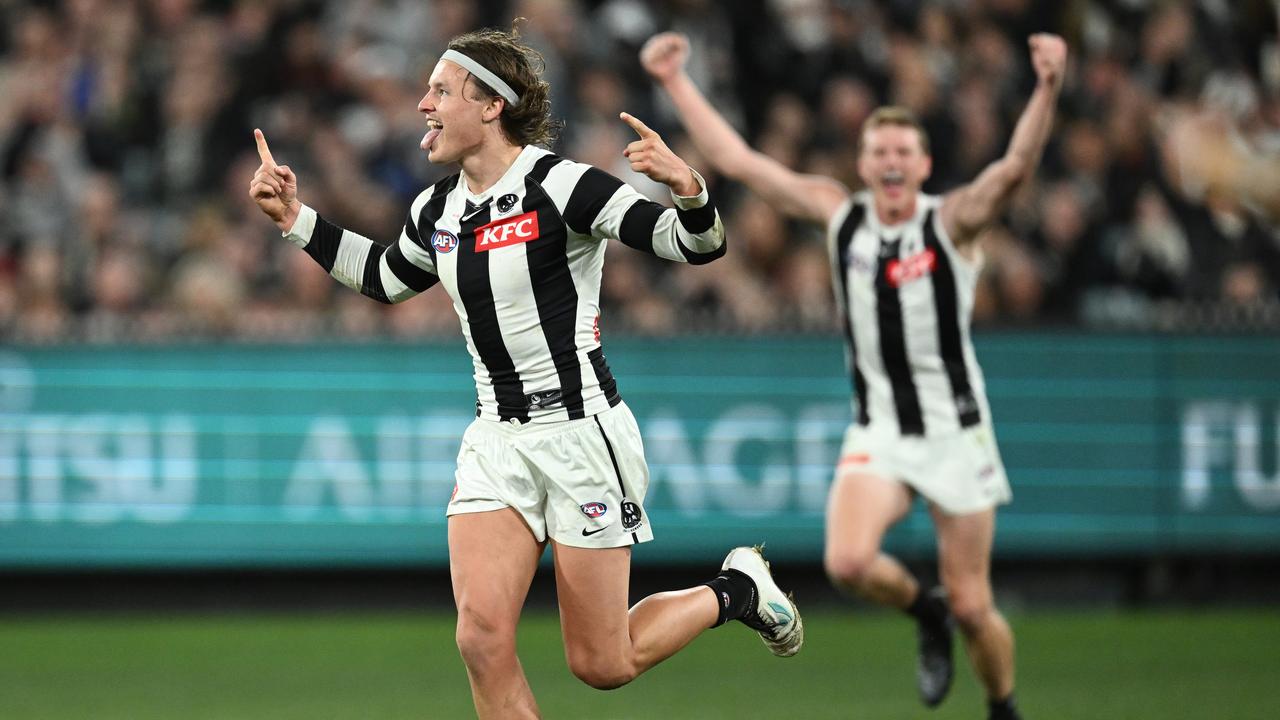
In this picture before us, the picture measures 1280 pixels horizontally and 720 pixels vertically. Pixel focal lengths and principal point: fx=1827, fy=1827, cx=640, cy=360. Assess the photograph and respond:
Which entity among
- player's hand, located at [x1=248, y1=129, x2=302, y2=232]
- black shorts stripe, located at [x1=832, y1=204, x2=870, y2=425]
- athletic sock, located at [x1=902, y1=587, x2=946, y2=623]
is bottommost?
athletic sock, located at [x1=902, y1=587, x2=946, y2=623]

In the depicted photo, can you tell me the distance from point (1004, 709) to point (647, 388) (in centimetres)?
430

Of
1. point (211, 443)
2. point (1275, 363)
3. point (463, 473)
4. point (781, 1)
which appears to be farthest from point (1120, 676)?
point (781, 1)

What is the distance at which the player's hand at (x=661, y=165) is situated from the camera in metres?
5.39

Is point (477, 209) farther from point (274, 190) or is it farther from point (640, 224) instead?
point (274, 190)

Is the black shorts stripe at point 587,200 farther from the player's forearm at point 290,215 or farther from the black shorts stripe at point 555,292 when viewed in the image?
the player's forearm at point 290,215

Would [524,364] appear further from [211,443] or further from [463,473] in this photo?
[211,443]

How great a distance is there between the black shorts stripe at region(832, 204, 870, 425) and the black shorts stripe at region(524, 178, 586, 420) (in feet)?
8.33

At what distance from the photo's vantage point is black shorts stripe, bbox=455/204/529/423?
586cm

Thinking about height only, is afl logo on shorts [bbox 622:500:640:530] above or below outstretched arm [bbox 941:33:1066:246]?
below

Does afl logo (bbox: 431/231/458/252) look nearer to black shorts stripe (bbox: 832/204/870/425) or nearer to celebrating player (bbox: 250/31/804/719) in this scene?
celebrating player (bbox: 250/31/804/719)

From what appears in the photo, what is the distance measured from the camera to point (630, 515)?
5.98 m

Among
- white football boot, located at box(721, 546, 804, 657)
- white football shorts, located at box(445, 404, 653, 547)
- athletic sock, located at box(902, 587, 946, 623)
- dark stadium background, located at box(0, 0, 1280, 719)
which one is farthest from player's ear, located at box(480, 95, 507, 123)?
dark stadium background, located at box(0, 0, 1280, 719)

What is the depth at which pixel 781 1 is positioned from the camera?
14141 millimetres

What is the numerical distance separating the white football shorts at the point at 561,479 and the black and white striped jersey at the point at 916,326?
7.81 feet
